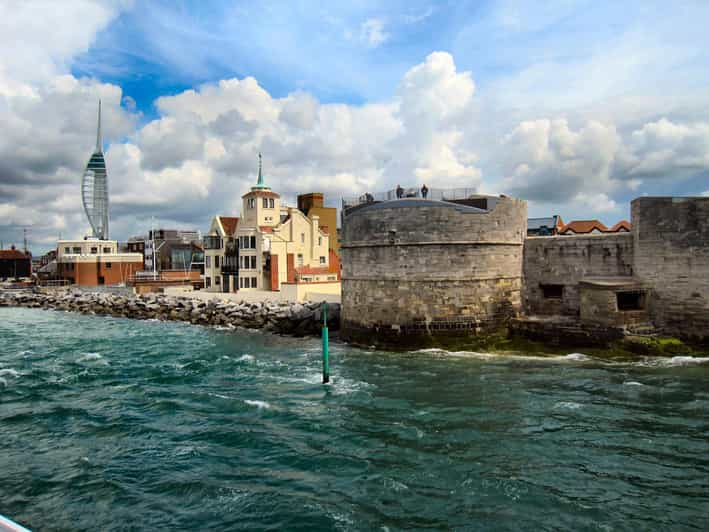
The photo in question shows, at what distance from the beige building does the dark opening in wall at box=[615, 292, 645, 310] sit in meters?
20.3

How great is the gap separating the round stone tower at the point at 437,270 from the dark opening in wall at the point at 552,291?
132cm

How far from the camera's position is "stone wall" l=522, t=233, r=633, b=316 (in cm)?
1959

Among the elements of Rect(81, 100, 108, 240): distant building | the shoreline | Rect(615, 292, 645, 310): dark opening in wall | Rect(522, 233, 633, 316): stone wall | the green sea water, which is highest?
Rect(81, 100, 108, 240): distant building

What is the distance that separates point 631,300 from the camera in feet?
62.0

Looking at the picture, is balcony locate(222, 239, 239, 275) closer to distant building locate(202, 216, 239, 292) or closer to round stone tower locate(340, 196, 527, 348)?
distant building locate(202, 216, 239, 292)

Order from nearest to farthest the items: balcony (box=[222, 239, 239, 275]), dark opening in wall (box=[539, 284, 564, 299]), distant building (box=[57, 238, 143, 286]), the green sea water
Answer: the green sea water, dark opening in wall (box=[539, 284, 564, 299]), balcony (box=[222, 239, 239, 275]), distant building (box=[57, 238, 143, 286])

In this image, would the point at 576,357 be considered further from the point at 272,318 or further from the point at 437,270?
the point at 272,318

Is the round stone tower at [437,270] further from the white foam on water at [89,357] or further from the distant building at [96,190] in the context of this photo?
the distant building at [96,190]

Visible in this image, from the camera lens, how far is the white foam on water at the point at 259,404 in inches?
520

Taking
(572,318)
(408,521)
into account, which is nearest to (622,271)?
(572,318)

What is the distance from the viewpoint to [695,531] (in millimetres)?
7305

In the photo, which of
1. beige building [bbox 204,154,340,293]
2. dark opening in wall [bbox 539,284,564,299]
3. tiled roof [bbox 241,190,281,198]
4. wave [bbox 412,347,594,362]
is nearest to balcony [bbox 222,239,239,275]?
beige building [bbox 204,154,340,293]

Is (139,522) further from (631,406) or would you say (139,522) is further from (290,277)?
(290,277)

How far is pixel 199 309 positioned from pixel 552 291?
20809 millimetres
